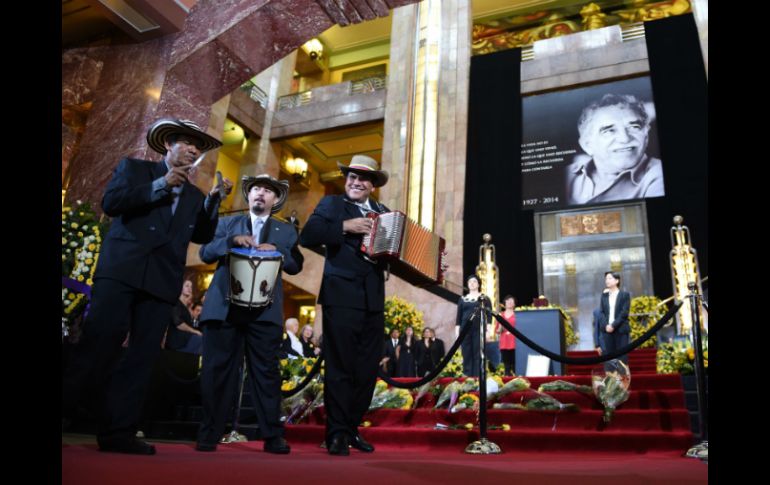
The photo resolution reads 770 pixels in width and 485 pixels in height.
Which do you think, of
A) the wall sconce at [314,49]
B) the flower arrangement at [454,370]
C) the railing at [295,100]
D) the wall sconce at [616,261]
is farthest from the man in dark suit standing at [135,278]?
the wall sconce at [314,49]

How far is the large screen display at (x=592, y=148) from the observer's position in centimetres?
1379

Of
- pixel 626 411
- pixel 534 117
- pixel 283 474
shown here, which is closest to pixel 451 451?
pixel 626 411

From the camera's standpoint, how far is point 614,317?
7715mm

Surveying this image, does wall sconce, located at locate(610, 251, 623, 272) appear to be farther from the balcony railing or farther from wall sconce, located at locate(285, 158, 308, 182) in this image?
wall sconce, located at locate(285, 158, 308, 182)

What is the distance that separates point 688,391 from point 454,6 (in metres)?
14.3

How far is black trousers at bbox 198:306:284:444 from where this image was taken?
11.1 feet

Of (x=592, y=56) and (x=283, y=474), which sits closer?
(x=283, y=474)

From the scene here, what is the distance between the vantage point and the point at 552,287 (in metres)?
14.4

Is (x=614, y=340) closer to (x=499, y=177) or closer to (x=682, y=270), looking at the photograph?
(x=682, y=270)

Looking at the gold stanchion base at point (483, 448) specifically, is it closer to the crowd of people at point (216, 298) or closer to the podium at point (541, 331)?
the crowd of people at point (216, 298)

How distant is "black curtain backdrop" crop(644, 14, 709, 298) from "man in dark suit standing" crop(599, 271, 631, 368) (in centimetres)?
544

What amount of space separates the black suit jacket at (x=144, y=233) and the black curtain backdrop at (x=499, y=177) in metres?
11.3

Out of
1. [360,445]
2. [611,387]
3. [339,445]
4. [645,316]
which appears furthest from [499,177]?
[339,445]
